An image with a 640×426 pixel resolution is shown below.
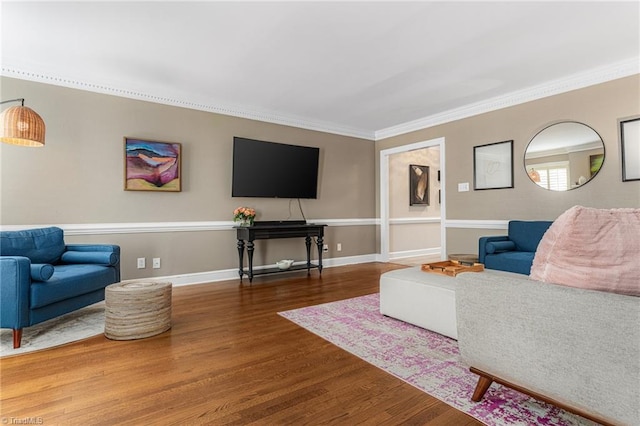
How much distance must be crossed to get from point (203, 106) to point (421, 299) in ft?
12.1

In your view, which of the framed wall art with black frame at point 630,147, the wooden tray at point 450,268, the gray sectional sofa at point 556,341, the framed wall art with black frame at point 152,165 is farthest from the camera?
the framed wall art with black frame at point 152,165

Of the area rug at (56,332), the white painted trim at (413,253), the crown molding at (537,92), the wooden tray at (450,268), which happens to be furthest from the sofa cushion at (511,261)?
the area rug at (56,332)

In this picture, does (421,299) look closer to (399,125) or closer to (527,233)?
(527,233)

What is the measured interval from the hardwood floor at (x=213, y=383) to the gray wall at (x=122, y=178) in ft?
5.65

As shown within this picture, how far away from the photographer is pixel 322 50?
123 inches

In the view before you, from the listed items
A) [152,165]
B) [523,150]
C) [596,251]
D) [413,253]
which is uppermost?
[523,150]

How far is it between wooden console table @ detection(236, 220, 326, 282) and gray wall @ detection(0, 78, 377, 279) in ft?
0.83

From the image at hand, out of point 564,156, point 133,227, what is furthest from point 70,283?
point 564,156

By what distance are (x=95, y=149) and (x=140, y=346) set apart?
2.54m

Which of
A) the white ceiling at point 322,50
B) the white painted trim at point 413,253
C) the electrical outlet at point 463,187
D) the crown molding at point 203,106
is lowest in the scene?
the white painted trim at point 413,253

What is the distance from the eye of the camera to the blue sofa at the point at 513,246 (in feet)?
11.8

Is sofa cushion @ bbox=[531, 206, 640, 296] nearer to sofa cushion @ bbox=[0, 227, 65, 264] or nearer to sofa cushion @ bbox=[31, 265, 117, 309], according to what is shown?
sofa cushion @ bbox=[31, 265, 117, 309]

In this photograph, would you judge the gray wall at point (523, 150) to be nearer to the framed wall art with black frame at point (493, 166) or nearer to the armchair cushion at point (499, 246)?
the framed wall art with black frame at point (493, 166)

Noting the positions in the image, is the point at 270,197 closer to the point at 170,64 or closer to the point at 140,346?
the point at 170,64
